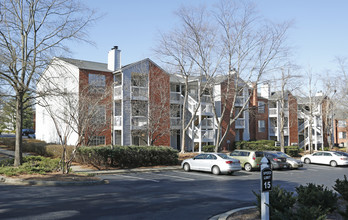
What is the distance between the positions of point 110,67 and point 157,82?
5111mm

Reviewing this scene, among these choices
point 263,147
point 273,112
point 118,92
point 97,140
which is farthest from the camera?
point 273,112

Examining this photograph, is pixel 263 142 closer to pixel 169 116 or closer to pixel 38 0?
pixel 169 116

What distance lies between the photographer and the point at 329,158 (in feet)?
90.5

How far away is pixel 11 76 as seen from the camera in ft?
57.0

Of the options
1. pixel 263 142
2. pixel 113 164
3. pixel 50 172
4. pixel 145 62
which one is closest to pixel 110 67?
pixel 145 62

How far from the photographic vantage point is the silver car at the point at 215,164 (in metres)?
18.7

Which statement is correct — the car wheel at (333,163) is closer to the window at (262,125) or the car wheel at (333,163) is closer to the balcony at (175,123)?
the balcony at (175,123)

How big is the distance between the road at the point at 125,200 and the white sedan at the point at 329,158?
15.0 m

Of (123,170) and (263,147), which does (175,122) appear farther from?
(123,170)

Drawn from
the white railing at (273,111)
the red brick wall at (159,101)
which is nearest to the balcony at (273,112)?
the white railing at (273,111)

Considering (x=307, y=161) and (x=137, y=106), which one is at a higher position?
(x=137, y=106)

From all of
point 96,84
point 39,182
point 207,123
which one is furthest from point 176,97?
point 39,182

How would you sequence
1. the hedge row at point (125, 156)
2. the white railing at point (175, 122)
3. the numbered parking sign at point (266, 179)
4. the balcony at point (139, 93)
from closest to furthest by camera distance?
the numbered parking sign at point (266, 179) → the hedge row at point (125, 156) → the balcony at point (139, 93) → the white railing at point (175, 122)

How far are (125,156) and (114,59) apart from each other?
13879 millimetres
